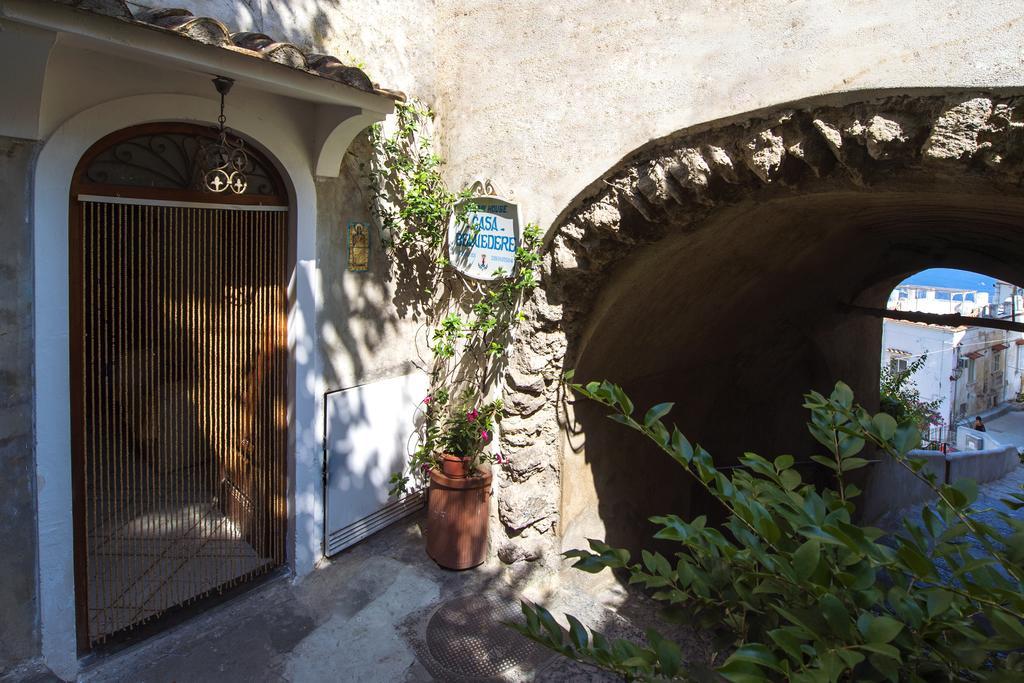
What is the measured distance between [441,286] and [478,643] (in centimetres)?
245

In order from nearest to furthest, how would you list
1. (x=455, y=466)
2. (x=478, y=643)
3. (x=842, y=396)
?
(x=842, y=396) < (x=478, y=643) < (x=455, y=466)

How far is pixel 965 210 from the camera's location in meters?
4.32

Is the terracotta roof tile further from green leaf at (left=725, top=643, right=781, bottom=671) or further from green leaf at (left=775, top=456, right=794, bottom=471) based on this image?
green leaf at (left=725, top=643, right=781, bottom=671)

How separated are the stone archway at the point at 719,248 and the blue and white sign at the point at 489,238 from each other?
28 centimetres

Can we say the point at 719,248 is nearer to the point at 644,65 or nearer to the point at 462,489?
the point at 644,65

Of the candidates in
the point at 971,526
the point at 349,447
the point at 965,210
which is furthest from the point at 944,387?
the point at 971,526

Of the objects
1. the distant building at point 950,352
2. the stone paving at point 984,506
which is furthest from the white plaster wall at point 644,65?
the distant building at point 950,352

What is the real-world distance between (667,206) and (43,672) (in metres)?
3.93

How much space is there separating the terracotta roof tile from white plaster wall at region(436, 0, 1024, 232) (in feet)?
3.65

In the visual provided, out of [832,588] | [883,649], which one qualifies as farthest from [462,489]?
[883,649]

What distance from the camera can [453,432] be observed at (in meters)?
4.74

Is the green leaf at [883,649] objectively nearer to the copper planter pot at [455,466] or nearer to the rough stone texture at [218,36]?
the rough stone texture at [218,36]

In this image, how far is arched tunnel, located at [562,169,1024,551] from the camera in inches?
177

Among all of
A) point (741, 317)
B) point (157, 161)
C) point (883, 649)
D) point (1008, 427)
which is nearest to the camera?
point (883, 649)
